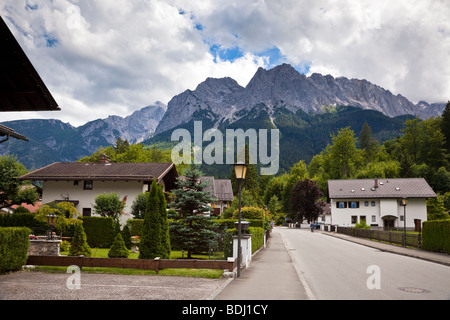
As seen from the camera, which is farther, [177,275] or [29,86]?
[177,275]

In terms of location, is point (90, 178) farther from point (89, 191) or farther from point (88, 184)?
point (89, 191)

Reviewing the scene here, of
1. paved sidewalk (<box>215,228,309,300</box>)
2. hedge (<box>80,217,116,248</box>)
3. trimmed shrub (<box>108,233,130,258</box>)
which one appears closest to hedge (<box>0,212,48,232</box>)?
hedge (<box>80,217,116,248</box>)

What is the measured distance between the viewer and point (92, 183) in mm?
36500

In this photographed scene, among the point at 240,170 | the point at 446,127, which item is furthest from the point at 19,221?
the point at 446,127

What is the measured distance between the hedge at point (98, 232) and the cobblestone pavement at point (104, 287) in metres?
12.2

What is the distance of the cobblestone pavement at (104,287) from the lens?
9422 millimetres

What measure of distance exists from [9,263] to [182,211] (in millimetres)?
9375

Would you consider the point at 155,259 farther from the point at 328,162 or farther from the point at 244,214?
the point at 328,162

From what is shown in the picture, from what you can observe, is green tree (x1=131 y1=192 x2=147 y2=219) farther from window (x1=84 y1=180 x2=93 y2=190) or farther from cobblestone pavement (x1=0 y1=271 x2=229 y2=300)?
cobblestone pavement (x1=0 y1=271 x2=229 y2=300)

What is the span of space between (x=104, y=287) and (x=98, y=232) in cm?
1605

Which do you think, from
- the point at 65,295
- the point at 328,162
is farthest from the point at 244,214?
the point at 328,162

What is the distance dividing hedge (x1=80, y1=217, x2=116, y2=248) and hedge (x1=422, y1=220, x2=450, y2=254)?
2173cm

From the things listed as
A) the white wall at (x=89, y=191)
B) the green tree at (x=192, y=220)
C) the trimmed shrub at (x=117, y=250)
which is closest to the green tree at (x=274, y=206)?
the white wall at (x=89, y=191)

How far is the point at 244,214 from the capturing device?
33.7 metres
